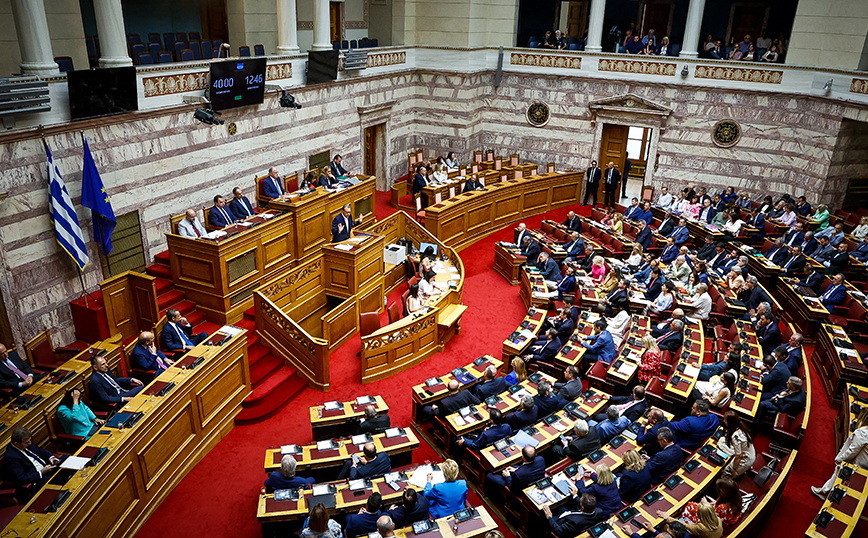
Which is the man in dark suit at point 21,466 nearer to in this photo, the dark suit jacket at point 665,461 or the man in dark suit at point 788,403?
the dark suit jacket at point 665,461

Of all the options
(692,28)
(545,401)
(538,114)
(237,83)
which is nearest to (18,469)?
Answer: (545,401)

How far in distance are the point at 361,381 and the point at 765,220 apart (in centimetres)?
1176

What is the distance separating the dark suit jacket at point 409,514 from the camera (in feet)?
22.8

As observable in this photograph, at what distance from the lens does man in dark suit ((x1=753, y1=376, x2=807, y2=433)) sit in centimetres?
883

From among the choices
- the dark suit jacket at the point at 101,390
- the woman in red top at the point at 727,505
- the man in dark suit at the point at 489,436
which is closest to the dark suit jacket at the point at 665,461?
the woman in red top at the point at 727,505

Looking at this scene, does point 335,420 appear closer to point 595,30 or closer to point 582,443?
point 582,443

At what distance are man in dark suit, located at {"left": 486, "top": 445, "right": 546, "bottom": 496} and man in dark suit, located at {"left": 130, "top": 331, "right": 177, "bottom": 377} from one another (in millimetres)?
5017

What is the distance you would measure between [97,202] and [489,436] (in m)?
7.38

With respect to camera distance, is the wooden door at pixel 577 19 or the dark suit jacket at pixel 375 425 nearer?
the dark suit jacket at pixel 375 425

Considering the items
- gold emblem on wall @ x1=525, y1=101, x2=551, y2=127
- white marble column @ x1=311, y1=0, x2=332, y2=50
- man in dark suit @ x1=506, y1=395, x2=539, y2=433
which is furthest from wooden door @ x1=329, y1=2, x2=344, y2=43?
man in dark suit @ x1=506, y1=395, x2=539, y2=433

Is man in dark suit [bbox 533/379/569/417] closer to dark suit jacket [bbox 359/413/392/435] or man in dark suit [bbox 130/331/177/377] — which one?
dark suit jacket [bbox 359/413/392/435]

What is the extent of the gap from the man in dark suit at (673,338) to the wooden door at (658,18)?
1419 cm

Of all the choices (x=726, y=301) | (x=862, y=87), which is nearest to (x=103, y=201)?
(x=726, y=301)

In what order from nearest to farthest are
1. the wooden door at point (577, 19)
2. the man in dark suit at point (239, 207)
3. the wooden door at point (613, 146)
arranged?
the man in dark suit at point (239, 207) → the wooden door at point (613, 146) → the wooden door at point (577, 19)
